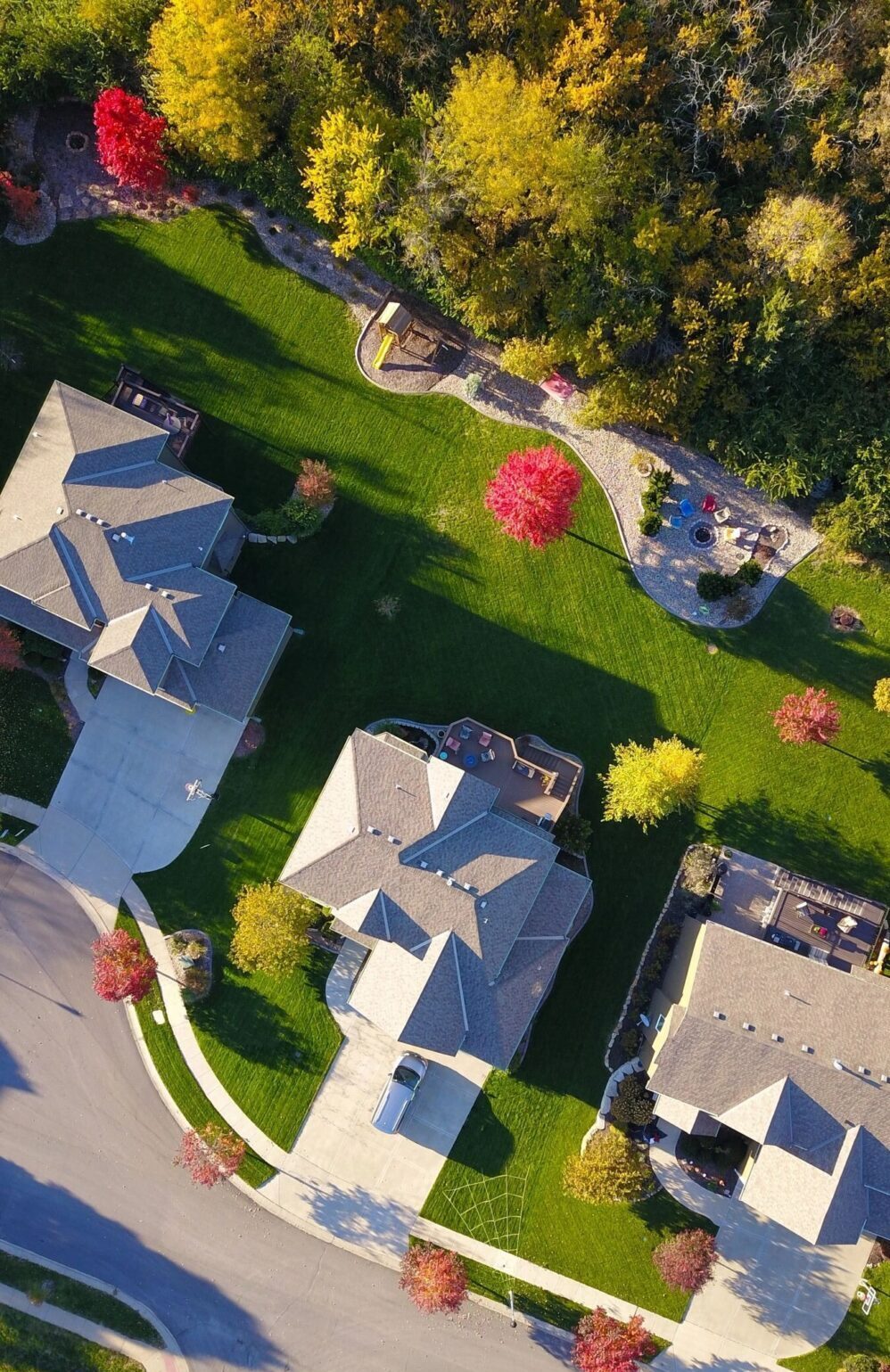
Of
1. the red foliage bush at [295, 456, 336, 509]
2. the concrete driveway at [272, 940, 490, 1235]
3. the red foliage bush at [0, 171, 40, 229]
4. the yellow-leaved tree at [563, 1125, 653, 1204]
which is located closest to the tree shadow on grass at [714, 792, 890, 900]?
the yellow-leaved tree at [563, 1125, 653, 1204]

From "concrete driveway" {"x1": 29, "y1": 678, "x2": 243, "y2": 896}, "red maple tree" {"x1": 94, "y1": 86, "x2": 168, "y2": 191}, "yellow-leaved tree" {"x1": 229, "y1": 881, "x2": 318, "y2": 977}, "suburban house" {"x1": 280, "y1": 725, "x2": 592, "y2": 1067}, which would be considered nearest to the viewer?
"red maple tree" {"x1": 94, "y1": 86, "x2": 168, "y2": 191}

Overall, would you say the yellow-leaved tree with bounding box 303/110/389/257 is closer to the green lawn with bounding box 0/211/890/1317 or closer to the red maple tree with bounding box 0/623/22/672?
the green lawn with bounding box 0/211/890/1317

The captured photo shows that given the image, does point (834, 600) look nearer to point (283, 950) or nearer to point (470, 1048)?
point (470, 1048)

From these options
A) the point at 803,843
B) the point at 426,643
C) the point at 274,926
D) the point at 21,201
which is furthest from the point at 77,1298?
the point at 21,201

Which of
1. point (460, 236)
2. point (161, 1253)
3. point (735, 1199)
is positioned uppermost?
point (460, 236)

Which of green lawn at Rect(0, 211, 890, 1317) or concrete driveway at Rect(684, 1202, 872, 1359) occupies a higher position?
green lawn at Rect(0, 211, 890, 1317)

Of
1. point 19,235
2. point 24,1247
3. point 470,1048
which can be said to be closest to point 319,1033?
point 470,1048
